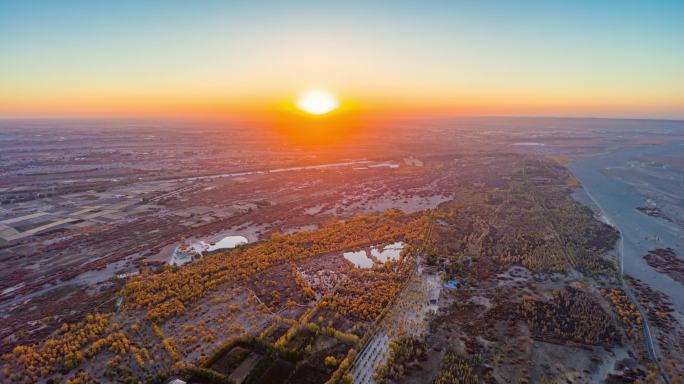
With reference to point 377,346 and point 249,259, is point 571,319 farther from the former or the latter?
point 249,259

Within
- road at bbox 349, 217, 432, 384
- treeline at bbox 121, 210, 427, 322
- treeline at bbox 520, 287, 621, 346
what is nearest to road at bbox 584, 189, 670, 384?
treeline at bbox 520, 287, 621, 346

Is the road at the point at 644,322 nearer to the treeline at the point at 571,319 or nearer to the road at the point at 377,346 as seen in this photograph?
the treeline at the point at 571,319

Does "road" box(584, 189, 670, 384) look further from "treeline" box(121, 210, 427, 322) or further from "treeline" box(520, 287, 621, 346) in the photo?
"treeline" box(121, 210, 427, 322)

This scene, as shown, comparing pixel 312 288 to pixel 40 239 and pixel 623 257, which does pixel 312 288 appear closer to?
pixel 623 257

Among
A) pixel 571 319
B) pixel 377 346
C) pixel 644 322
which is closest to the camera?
pixel 377 346

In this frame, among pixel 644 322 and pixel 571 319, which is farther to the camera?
pixel 571 319

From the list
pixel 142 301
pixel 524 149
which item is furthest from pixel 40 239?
pixel 524 149

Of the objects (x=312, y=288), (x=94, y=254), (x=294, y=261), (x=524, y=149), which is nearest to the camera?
(x=312, y=288)

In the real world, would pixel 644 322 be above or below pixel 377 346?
above

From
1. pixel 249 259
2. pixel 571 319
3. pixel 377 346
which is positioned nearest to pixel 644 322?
pixel 571 319

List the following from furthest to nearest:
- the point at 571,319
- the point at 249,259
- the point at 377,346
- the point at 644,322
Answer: the point at 249,259
the point at 571,319
the point at 644,322
the point at 377,346

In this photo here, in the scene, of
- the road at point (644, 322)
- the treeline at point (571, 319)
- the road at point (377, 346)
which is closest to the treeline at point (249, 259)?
the road at point (377, 346)
